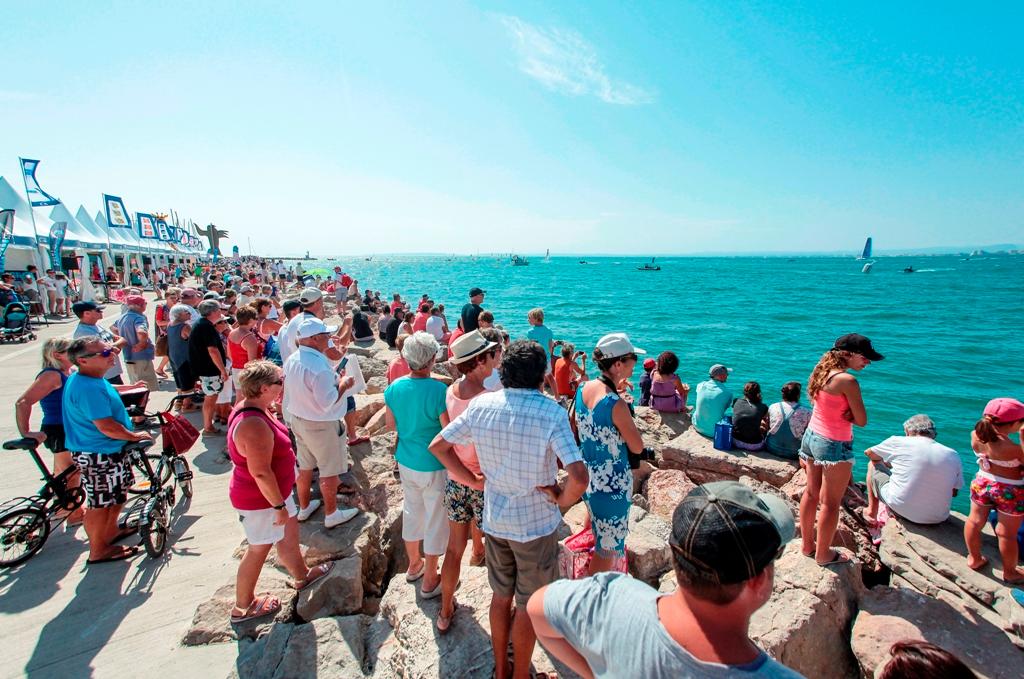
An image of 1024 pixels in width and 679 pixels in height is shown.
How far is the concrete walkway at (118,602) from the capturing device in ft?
9.34

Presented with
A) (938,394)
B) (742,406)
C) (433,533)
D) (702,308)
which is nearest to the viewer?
(433,533)

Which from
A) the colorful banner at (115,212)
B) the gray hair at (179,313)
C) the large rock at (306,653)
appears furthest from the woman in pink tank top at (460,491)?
the colorful banner at (115,212)

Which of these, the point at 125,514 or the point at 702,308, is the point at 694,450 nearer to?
the point at 125,514

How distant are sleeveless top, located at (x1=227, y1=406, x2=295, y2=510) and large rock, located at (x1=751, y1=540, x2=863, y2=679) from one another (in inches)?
132

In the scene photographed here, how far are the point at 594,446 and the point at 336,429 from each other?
251 centimetres

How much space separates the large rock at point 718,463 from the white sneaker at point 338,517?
4.37 m

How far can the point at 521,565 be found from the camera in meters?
2.34

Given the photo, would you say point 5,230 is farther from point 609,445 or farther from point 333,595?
point 609,445

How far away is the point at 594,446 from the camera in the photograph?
2889 mm

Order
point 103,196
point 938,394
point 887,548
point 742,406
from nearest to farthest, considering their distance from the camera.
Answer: point 887,548 < point 742,406 < point 938,394 < point 103,196

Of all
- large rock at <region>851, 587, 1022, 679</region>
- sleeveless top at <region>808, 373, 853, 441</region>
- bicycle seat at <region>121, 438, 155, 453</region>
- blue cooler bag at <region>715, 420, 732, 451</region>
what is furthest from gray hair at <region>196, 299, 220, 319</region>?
large rock at <region>851, 587, 1022, 679</region>

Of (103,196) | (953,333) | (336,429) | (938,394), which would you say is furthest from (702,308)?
(103,196)

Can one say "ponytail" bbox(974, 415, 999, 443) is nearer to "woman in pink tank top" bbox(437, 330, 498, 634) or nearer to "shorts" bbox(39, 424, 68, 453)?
"woman in pink tank top" bbox(437, 330, 498, 634)

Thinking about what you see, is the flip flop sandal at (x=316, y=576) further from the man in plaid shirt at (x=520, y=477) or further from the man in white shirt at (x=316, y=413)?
the man in plaid shirt at (x=520, y=477)
